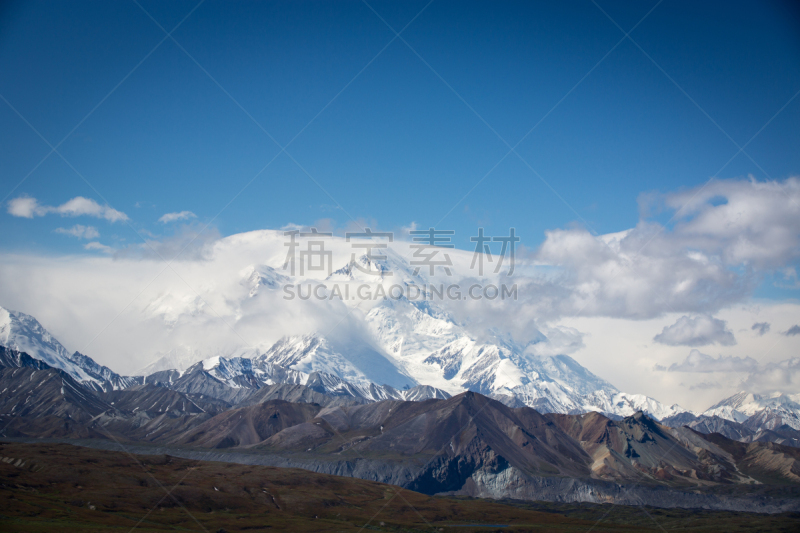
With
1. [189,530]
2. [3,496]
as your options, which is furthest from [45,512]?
[189,530]

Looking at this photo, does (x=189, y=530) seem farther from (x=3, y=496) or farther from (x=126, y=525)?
(x=3, y=496)

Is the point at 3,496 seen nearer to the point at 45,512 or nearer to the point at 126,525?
the point at 45,512

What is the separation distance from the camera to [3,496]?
198 metres

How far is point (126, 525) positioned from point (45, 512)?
2272 cm

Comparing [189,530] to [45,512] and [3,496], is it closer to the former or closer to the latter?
[45,512]

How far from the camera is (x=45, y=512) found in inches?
7475

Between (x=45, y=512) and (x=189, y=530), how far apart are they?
4021 centimetres

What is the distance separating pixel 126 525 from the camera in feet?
631

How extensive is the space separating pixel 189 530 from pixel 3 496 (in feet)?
185

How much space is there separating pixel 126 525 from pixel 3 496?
40.1 meters

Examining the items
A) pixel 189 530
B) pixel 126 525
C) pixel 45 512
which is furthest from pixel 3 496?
pixel 189 530

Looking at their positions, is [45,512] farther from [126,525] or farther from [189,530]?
[189,530]
